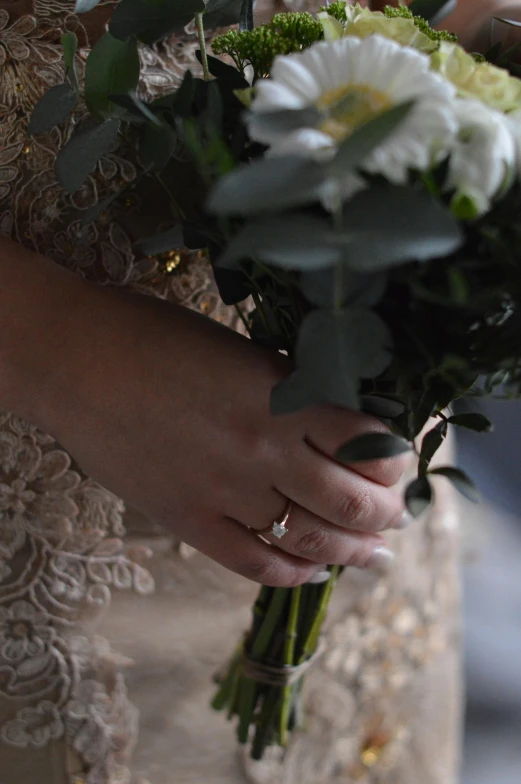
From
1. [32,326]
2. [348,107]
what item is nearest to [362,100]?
[348,107]

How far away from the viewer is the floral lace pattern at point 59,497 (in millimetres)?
597

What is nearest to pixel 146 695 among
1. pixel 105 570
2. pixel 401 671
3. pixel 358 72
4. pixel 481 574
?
pixel 105 570

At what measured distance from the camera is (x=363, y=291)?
0.33m

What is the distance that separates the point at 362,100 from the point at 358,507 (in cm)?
31

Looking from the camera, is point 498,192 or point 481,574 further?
point 481,574

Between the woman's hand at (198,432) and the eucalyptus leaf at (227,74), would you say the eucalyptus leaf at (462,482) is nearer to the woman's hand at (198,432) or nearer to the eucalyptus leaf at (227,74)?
the woman's hand at (198,432)

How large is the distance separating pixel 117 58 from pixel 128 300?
17 centimetres

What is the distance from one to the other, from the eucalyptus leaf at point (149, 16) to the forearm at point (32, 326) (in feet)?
0.64

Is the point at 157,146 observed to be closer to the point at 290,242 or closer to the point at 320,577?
the point at 290,242

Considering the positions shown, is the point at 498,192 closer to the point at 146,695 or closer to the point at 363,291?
the point at 363,291

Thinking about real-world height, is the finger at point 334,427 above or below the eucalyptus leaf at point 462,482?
below

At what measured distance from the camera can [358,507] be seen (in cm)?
55

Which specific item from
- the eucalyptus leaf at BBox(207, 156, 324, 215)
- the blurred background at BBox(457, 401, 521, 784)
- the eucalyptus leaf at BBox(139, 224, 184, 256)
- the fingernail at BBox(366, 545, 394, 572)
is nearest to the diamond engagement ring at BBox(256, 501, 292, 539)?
the fingernail at BBox(366, 545, 394, 572)

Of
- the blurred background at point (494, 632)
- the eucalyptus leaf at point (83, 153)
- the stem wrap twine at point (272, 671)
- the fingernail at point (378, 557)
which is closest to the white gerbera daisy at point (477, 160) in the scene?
the eucalyptus leaf at point (83, 153)
